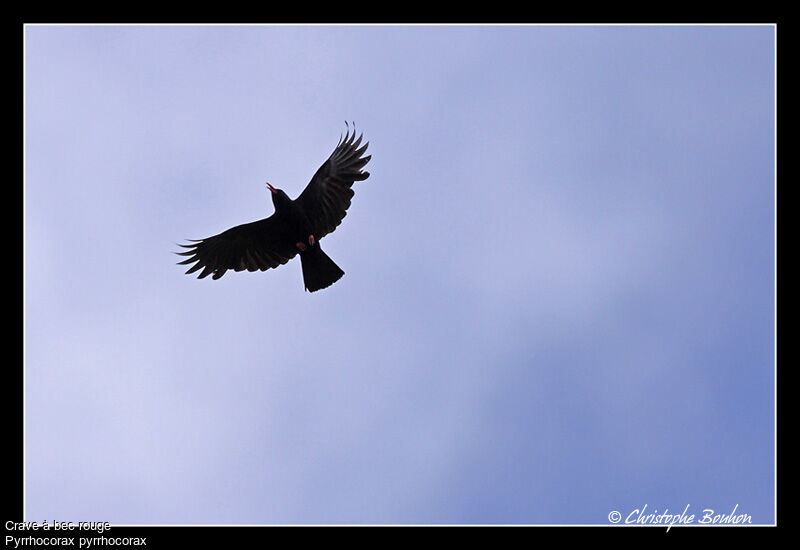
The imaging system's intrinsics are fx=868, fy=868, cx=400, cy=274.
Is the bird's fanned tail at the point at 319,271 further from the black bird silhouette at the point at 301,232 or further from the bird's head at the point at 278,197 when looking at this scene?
the bird's head at the point at 278,197

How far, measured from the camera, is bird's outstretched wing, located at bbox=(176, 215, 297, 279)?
586 inches

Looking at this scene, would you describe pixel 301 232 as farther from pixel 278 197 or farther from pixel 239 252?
pixel 239 252

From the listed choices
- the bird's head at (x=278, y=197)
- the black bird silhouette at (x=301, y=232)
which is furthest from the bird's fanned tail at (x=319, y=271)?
the bird's head at (x=278, y=197)

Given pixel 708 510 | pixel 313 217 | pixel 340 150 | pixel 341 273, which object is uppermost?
pixel 340 150

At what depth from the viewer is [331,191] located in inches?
581

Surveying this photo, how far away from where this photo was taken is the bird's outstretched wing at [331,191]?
14625 millimetres
